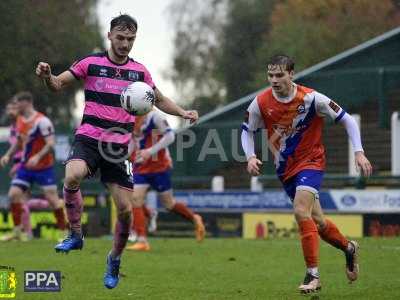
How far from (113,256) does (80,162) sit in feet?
3.44

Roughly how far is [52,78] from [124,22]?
90cm

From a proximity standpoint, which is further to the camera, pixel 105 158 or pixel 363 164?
pixel 105 158

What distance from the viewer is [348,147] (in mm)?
26375

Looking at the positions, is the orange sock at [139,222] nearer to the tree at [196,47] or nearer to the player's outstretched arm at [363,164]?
the player's outstretched arm at [363,164]

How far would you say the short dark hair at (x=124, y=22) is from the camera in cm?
996

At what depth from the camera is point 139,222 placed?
52.1ft

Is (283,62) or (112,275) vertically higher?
(283,62)

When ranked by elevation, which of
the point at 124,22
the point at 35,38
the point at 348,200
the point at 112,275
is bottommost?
the point at 112,275

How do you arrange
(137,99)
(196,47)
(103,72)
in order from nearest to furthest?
(137,99), (103,72), (196,47)

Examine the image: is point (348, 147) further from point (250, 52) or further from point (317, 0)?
point (250, 52)

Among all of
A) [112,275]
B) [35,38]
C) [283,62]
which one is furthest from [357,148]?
[35,38]

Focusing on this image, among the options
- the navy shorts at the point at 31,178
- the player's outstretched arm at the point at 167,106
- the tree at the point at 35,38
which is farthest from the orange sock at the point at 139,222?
the player's outstretched arm at the point at 167,106

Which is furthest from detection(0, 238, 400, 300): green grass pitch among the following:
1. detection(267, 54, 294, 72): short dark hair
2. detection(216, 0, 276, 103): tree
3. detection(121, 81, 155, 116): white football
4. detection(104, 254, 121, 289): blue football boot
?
detection(216, 0, 276, 103): tree

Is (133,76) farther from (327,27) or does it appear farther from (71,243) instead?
(327,27)
